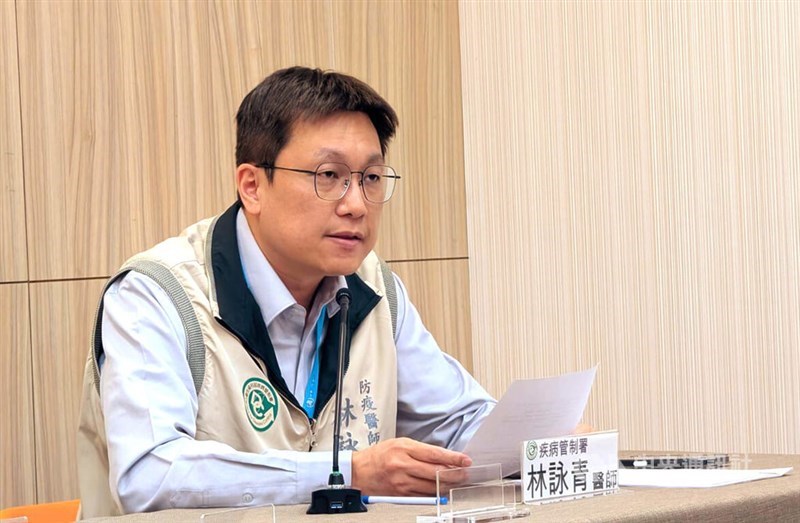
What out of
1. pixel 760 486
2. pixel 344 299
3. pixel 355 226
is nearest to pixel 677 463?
pixel 760 486

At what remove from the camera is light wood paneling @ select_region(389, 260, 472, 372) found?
360 centimetres

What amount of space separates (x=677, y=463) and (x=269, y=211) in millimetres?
799

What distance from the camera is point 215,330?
186cm

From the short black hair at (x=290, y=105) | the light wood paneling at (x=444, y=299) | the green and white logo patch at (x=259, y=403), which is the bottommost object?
the green and white logo patch at (x=259, y=403)

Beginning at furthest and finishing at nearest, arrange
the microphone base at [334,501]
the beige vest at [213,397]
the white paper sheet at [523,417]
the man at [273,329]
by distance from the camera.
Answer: the beige vest at [213,397] < the man at [273,329] < the white paper sheet at [523,417] < the microphone base at [334,501]

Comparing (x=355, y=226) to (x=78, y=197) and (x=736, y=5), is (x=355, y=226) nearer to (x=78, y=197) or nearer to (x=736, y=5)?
(x=78, y=197)

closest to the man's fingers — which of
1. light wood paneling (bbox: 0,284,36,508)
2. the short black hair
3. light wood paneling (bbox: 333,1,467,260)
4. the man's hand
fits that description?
the man's hand

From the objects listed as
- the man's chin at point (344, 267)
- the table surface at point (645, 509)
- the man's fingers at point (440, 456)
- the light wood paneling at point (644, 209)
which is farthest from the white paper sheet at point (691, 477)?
the light wood paneling at point (644, 209)

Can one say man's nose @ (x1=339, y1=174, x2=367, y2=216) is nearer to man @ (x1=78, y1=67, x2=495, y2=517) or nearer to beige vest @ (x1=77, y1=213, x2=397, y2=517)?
man @ (x1=78, y1=67, x2=495, y2=517)

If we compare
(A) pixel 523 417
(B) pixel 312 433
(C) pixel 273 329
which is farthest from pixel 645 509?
(C) pixel 273 329

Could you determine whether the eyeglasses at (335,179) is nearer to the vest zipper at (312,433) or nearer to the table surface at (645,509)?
the vest zipper at (312,433)

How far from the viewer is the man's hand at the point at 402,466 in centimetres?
148

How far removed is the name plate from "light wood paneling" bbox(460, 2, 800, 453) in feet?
5.17

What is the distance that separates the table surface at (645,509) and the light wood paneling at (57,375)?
1.51 meters
